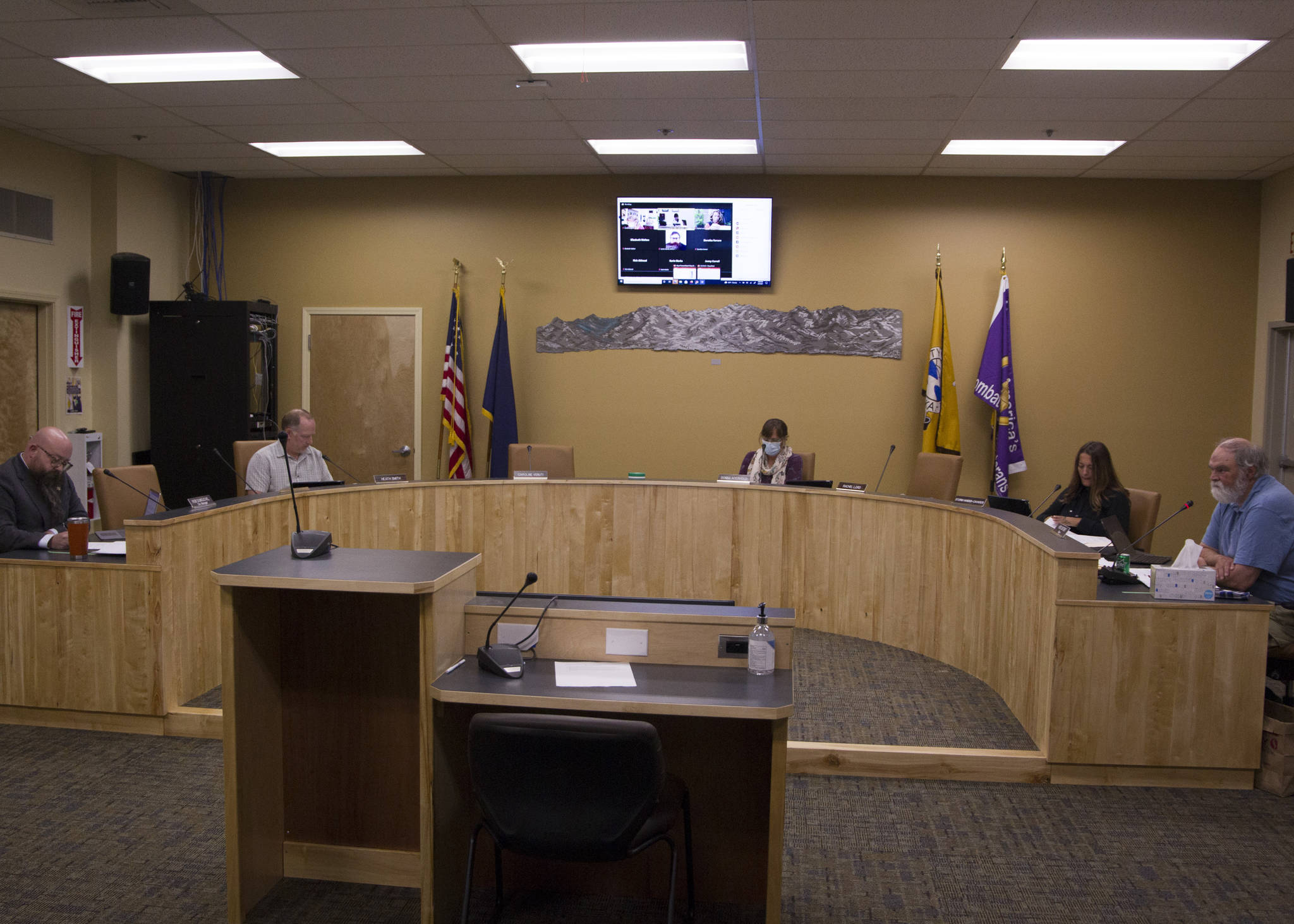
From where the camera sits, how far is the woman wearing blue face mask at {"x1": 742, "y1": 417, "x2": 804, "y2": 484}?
18.9ft

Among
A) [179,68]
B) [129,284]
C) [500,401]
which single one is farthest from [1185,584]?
[129,284]

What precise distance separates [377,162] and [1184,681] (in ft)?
19.3

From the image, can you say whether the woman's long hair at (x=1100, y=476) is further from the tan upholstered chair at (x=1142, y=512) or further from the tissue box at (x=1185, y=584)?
the tissue box at (x=1185, y=584)

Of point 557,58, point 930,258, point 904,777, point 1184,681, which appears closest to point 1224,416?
point 930,258

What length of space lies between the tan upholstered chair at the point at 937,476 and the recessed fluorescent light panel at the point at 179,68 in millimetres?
4142

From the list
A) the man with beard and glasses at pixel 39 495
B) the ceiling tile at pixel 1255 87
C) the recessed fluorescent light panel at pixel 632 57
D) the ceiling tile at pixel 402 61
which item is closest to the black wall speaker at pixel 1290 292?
the ceiling tile at pixel 1255 87

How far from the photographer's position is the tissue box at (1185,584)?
135 inches

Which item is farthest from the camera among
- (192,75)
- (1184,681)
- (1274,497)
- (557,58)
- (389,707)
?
(192,75)

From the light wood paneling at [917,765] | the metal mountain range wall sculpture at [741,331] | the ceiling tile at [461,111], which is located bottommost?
the light wood paneling at [917,765]

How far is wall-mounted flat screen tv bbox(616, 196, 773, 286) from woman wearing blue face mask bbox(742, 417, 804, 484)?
5.16 feet

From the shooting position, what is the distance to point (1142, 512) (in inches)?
196

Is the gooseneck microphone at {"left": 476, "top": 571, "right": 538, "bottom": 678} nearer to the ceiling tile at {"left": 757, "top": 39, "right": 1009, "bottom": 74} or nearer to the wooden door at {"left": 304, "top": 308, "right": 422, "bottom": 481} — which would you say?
the ceiling tile at {"left": 757, "top": 39, "right": 1009, "bottom": 74}

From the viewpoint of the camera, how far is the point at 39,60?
472 centimetres

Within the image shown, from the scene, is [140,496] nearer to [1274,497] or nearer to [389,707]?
A: [389,707]
